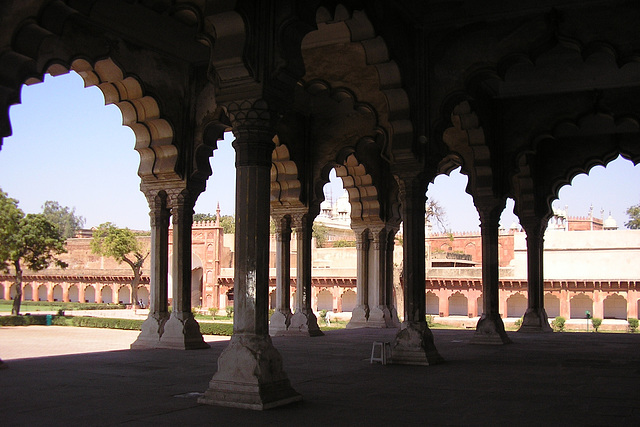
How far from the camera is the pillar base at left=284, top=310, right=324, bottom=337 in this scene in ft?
53.2

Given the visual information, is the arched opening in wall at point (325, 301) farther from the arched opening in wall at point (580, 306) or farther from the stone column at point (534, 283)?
the stone column at point (534, 283)

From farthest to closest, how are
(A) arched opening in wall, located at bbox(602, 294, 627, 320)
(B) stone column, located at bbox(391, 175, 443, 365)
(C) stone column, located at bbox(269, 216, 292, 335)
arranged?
(A) arched opening in wall, located at bbox(602, 294, 627, 320)
(C) stone column, located at bbox(269, 216, 292, 335)
(B) stone column, located at bbox(391, 175, 443, 365)

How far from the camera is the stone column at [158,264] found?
13125 mm

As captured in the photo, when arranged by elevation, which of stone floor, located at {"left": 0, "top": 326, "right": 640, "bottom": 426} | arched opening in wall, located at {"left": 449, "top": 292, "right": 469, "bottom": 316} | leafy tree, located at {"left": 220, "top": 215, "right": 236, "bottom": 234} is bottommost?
arched opening in wall, located at {"left": 449, "top": 292, "right": 469, "bottom": 316}

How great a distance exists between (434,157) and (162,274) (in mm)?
5744

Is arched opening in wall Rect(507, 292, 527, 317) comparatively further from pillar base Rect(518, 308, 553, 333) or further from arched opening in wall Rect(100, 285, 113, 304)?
arched opening in wall Rect(100, 285, 113, 304)

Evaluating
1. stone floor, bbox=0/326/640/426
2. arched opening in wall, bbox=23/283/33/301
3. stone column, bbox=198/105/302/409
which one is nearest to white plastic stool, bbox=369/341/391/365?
stone floor, bbox=0/326/640/426

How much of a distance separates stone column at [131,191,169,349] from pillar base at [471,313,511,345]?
6259 millimetres

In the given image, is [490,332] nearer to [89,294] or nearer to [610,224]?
[89,294]

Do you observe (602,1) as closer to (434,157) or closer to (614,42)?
(614,42)

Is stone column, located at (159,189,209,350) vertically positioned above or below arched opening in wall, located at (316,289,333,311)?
above

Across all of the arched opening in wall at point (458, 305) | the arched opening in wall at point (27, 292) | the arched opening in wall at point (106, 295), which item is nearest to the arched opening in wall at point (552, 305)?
the arched opening in wall at point (458, 305)

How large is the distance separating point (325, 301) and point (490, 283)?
3956cm

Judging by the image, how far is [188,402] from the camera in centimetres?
677
